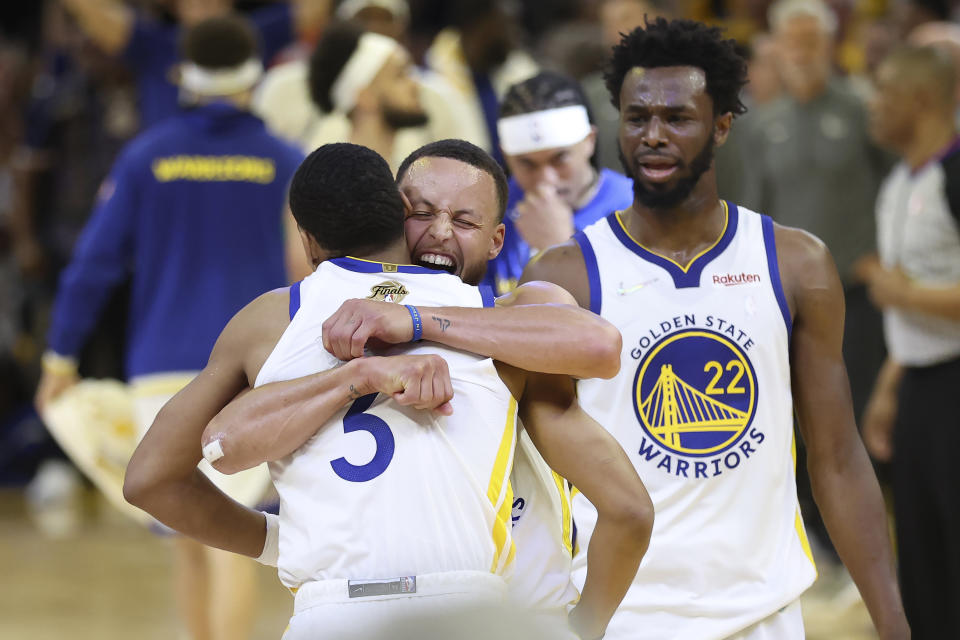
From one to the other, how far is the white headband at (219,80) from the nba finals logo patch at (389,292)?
328 cm

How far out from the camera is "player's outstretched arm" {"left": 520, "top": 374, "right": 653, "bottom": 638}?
2771mm

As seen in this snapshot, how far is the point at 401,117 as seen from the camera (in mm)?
5922

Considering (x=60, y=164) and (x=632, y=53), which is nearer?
(x=632, y=53)

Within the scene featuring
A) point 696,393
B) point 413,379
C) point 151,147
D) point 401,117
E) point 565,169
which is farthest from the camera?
point 401,117

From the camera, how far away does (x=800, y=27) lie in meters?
7.73

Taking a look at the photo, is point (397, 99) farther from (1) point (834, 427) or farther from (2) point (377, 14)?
(1) point (834, 427)

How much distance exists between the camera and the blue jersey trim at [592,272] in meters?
3.40

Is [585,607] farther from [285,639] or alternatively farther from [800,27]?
[800,27]

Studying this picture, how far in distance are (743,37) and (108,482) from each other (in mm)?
5721

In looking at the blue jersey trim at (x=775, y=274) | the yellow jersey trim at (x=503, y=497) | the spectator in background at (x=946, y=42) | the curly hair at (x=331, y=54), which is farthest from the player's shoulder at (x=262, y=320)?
the spectator in background at (x=946, y=42)

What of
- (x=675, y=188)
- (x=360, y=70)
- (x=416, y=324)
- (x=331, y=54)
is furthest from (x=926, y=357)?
(x=416, y=324)

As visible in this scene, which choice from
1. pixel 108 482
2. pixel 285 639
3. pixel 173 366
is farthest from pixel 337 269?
pixel 108 482

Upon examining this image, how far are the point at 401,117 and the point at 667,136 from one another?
8.69 feet

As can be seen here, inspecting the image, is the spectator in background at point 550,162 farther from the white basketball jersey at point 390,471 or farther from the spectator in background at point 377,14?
the spectator in background at point 377,14
